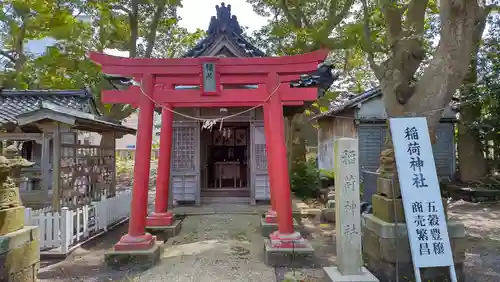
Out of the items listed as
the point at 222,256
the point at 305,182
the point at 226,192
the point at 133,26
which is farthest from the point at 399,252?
the point at 133,26

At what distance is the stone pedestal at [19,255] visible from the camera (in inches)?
176

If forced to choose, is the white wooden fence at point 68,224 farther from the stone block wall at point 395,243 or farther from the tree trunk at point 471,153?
the tree trunk at point 471,153

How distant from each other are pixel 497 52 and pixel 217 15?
39.8 feet

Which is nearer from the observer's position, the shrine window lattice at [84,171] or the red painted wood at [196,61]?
the red painted wood at [196,61]

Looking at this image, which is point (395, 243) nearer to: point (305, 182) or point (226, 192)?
point (226, 192)

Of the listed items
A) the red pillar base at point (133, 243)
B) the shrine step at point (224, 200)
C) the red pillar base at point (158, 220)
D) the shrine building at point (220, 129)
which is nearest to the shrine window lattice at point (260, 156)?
the shrine building at point (220, 129)

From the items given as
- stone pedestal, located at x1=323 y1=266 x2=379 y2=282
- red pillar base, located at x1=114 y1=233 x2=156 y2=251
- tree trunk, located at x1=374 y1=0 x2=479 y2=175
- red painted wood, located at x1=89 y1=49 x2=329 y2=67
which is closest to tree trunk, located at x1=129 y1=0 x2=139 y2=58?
red painted wood, located at x1=89 y1=49 x2=329 y2=67

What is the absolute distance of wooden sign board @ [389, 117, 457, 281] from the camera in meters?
4.69

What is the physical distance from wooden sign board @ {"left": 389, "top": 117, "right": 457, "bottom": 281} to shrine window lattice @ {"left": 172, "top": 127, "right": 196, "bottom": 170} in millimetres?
6971

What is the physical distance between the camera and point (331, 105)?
19.9 meters

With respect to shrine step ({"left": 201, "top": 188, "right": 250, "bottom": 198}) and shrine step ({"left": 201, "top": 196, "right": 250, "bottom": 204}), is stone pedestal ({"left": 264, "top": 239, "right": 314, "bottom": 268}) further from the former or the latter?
shrine step ({"left": 201, "top": 188, "right": 250, "bottom": 198})

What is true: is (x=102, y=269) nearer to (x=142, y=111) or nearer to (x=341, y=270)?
(x=142, y=111)

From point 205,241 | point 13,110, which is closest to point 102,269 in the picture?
point 205,241

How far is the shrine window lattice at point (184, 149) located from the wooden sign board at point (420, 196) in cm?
697
